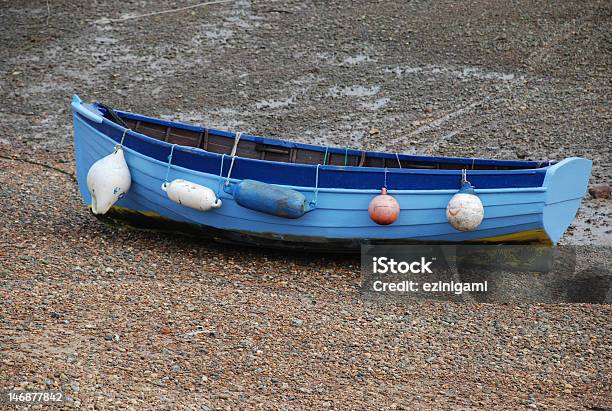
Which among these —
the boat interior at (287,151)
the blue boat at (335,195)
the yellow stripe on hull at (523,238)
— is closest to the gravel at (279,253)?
the blue boat at (335,195)

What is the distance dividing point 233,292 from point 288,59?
7.37m

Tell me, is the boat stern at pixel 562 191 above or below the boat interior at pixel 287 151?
below

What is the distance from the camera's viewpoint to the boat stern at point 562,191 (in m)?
9.25

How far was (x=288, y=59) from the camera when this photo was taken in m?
15.7

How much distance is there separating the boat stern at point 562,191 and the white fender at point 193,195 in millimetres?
3048

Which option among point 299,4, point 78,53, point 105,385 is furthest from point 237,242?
point 299,4

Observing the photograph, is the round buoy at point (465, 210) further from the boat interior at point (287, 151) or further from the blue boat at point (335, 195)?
the boat interior at point (287, 151)

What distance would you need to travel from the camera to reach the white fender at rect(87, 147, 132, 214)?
989 centimetres

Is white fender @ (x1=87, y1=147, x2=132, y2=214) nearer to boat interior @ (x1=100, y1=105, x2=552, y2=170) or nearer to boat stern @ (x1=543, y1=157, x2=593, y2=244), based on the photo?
boat interior @ (x1=100, y1=105, x2=552, y2=170)

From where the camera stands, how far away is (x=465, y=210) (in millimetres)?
9109

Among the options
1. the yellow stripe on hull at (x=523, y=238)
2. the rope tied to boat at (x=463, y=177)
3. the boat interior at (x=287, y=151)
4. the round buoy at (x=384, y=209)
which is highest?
the boat interior at (x=287, y=151)

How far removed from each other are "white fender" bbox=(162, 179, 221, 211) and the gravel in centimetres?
59

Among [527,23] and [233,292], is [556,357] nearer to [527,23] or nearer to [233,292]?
[233,292]

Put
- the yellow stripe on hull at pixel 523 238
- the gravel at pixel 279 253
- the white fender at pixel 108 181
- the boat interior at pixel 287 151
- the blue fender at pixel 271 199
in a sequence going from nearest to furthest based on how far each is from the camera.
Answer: the gravel at pixel 279 253
the blue fender at pixel 271 199
the yellow stripe on hull at pixel 523 238
the white fender at pixel 108 181
the boat interior at pixel 287 151
